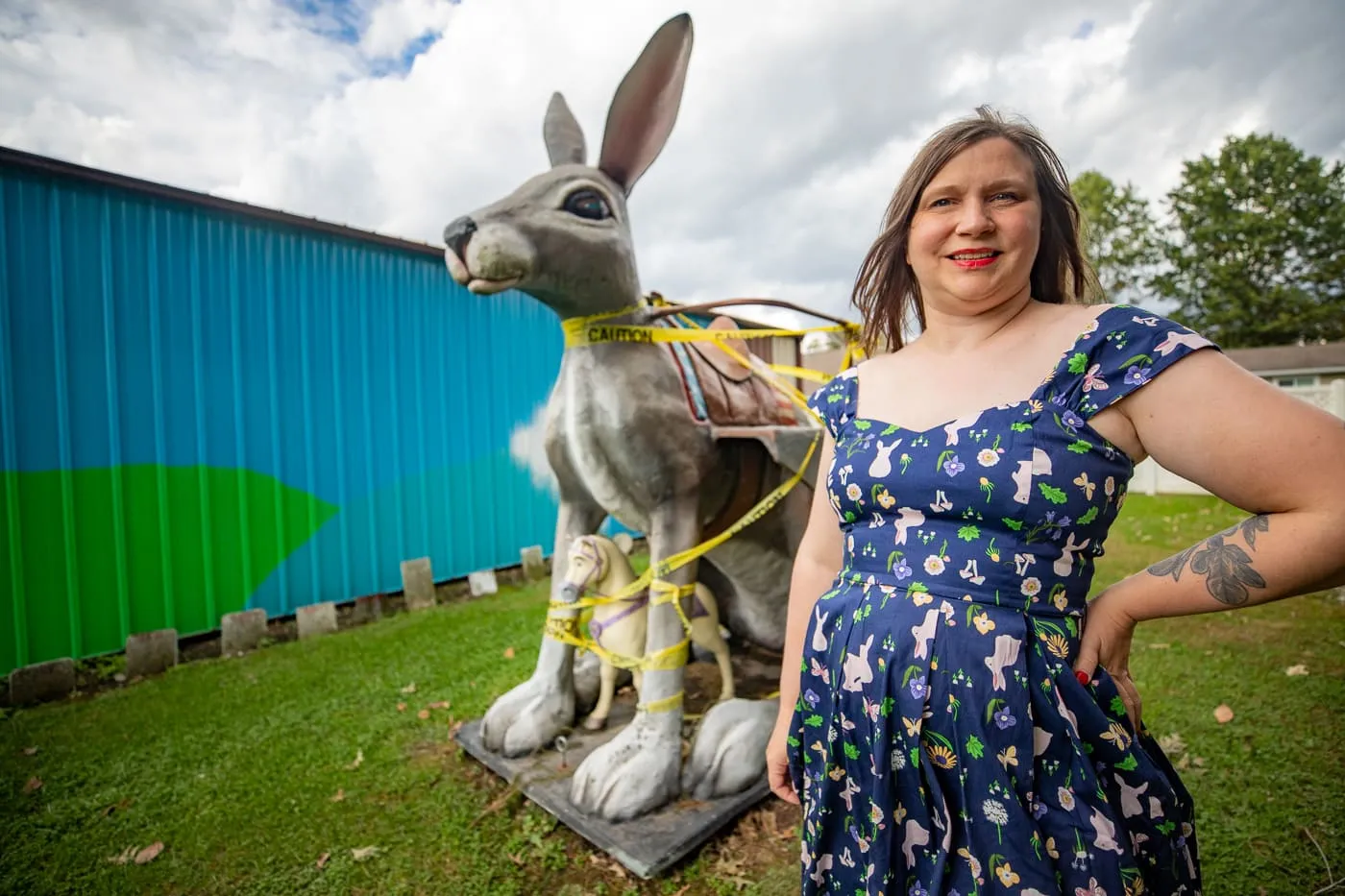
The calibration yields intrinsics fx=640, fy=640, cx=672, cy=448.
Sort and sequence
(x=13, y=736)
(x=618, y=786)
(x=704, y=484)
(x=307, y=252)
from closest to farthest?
(x=618, y=786) < (x=704, y=484) < (x=13, y=736) < (x=307, y=252)

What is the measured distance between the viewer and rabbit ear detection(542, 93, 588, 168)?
2744 mm

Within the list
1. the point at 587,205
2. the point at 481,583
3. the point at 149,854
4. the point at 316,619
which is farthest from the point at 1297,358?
the point at 149,854

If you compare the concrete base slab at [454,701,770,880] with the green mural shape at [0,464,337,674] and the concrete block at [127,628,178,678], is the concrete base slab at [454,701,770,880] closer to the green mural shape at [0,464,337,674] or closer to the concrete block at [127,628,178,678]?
the concrete block at [127,628,178,678]

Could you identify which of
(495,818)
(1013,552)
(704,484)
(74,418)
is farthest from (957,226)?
(74,418)

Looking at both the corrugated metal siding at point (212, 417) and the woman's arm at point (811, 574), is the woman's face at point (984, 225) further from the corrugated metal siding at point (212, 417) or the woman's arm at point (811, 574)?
the corrugated metal siding at point (212, 417)

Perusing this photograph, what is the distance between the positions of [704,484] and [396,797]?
1918mm

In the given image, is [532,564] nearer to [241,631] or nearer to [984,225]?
[241,631]

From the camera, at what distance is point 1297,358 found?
19359 mm

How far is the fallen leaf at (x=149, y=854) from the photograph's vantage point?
2438 millimetres

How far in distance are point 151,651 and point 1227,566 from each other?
564cm

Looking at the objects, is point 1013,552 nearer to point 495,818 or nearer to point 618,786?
point 618,786

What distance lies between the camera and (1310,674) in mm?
3707

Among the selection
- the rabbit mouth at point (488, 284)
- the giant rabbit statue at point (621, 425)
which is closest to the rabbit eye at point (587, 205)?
the giant rabbit statue at point (621, 425)

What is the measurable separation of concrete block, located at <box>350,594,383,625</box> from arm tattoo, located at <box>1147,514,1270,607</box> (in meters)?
5.72
